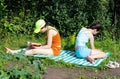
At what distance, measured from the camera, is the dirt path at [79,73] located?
8.34 m

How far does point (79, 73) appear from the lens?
8.78 metres

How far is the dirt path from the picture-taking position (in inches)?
328

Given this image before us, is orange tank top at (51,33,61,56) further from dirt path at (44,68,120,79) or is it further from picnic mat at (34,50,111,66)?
dirt path at (44,68,120,79)

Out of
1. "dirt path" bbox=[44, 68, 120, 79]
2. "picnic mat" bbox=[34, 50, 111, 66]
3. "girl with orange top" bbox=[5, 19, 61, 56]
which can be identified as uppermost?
"girl with orange top" bbox=[5, 19, 61, 56]

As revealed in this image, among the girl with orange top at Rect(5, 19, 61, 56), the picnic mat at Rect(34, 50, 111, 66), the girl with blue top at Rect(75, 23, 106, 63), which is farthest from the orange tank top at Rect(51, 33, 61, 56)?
the girl with blue top at Rect(75, 23, 106, 63)

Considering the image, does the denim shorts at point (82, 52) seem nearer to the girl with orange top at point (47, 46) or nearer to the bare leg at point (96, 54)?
the bare leg at point (96, 54)

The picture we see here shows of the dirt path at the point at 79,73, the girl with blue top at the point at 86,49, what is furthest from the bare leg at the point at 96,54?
the dirt path at the point at 79,73

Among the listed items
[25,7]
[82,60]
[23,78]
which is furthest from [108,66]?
[25,7]

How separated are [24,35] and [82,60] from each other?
2.95 meters

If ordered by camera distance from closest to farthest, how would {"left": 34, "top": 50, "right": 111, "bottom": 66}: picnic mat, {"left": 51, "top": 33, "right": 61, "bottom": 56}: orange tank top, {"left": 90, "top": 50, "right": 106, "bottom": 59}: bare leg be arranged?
1. {"left": 34, "top": 50, "right": 111, "bottom": 66}: picnic mat
2. {"left": 90, "top": 50, "right": 106, "bottom": 59}: bare leg
3. {"left": 51, "top": 33, "right": 61, "bottom": 56}: orange tank top

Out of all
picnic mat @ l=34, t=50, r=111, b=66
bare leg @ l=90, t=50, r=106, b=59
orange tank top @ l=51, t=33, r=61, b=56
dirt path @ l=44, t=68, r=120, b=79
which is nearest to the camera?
dirt path @ l=44, t=68, r=120, b=79

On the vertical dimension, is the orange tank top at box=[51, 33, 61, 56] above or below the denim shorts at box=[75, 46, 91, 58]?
above

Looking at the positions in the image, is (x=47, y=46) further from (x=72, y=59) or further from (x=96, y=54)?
(x=96, y=54)

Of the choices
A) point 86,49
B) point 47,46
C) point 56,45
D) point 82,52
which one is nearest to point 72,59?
point 82,52
